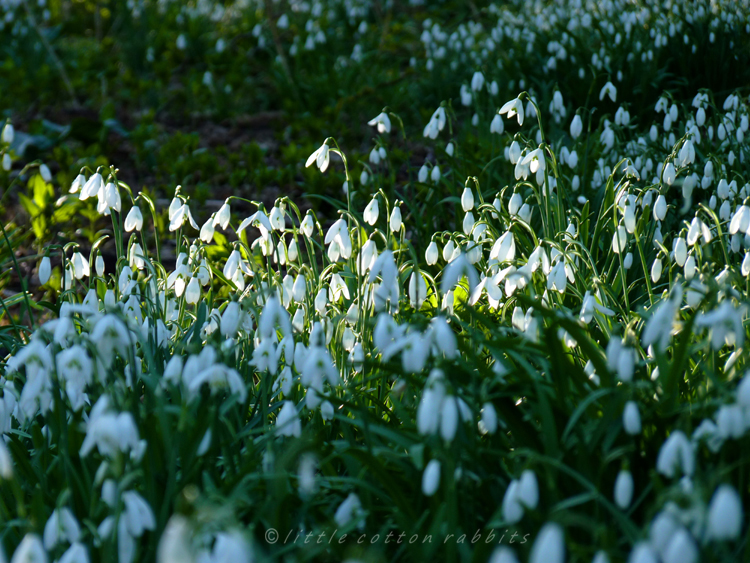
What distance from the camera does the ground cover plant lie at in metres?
1.38

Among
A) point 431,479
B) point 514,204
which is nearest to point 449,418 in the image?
point 431,479

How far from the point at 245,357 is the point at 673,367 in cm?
132

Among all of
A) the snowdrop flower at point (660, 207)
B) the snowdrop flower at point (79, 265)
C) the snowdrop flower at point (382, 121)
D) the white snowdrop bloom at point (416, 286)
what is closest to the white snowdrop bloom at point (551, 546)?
the white snowdrop bloom at point (416, 286)

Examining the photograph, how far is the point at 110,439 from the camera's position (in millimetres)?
1304

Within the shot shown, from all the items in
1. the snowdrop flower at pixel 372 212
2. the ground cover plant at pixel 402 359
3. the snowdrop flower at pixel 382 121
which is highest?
the snowdrop flower at pixel 382 121

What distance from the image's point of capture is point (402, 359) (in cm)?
159

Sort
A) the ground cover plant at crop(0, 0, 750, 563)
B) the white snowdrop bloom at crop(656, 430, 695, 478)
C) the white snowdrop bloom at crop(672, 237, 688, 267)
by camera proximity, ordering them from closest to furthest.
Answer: the white snowdrop bloom at crop(656, 430, 695, 478), the ground cover plant at crop(0, 0, 750, 563), the white snowdrop bloom at crop(672, 237, 688, 267)

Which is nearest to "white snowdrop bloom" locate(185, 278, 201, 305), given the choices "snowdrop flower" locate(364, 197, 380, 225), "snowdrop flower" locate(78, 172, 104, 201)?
"snowdrop flower" locate(78, 172, 104, 201)

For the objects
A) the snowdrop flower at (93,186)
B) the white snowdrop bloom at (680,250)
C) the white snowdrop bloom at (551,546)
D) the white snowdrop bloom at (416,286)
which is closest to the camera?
the white snowdrop bloom at (551,546)

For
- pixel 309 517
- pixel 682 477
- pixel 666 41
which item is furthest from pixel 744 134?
pixel 309 517

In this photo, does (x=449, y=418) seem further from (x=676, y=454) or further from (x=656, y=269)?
(x=656, y=269)

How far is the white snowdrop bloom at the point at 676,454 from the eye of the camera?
128 cm

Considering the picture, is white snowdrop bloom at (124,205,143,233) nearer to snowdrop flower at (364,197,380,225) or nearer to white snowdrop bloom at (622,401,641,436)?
snowdrop flower at (364,197,380,225)

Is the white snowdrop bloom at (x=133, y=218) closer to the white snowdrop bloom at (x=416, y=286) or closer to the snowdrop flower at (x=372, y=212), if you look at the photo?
the snowdrop flower at (x=372, y=212)
